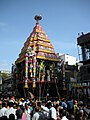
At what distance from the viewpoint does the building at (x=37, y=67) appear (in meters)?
35.1

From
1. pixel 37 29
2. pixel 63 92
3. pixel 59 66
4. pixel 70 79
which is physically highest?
pixel 37 29

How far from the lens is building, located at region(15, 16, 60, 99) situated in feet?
115

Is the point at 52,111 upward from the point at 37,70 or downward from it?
downward

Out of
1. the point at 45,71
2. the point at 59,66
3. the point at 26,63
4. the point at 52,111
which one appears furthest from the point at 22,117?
the point at 59,66

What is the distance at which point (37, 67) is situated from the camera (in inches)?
1427

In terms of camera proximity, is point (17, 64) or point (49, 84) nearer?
point (49, 84)

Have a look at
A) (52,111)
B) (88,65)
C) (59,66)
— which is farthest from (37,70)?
(52,111)

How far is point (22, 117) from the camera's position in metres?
6.98

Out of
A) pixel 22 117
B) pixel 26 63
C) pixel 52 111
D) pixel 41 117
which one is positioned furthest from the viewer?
pixel 26 63

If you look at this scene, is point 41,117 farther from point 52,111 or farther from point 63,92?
point 63,92

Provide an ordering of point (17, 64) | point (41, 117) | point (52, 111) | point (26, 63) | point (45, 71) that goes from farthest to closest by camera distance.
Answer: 1. point (17, 64)
2. point (45, 71)
3. point (26, 63)
4. point (52, 111)
5. point (41, 117)

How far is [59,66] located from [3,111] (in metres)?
32.0

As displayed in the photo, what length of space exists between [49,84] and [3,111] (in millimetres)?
28642

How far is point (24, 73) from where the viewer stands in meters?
37.2
